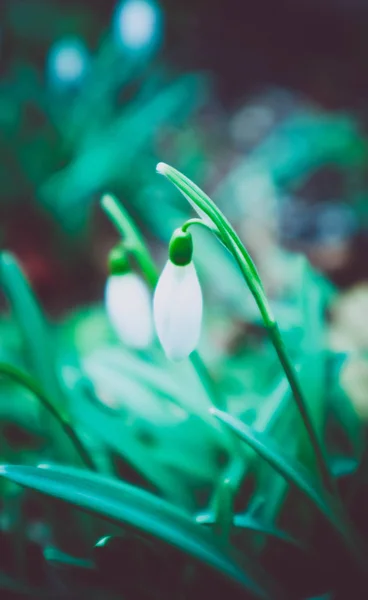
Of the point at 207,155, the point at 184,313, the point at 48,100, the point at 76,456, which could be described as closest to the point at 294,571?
the point at 76,456

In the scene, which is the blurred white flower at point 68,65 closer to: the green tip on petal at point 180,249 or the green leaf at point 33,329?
the green leaf at point 33,329

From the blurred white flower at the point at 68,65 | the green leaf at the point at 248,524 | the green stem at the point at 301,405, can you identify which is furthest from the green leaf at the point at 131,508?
the blurred white flower at the point at 68,65

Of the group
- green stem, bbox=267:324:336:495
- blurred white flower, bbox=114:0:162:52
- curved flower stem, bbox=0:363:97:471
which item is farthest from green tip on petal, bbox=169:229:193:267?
blurred white flower, bbox=114:0:162:52

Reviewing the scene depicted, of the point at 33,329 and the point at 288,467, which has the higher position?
the point at 33,329

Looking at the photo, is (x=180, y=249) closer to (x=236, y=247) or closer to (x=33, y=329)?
(x=236, y=247)

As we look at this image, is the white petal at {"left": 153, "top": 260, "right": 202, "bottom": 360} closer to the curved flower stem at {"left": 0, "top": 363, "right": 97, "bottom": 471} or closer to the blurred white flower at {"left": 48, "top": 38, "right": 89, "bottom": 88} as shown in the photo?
the curved flower stem at {"left": 0, "top": 363, "right": 97, "bottom": 471}

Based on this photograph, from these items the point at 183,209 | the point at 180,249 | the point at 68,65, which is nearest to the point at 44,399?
the point at 180,249
